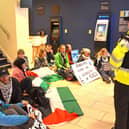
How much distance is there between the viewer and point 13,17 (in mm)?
6070

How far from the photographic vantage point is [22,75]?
368 centimetres

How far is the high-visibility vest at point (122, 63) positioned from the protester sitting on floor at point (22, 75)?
6.33 ft

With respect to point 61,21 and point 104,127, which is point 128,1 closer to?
point 61,21

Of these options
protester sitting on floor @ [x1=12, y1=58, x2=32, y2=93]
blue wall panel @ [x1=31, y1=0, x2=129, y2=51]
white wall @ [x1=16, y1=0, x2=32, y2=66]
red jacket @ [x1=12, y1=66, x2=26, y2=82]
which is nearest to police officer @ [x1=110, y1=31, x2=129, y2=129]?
protester sitting on floor @ [x1=12, y1=58, x2=32, y2=93]

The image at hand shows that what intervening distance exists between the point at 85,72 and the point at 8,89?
2550 millimetres

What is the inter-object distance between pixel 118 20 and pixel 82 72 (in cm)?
362

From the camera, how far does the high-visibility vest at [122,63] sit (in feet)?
6.13

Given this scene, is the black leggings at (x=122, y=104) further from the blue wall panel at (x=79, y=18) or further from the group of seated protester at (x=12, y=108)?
the blue wall panel at (x=79, y=18)

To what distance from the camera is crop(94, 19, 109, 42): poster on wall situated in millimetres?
7621

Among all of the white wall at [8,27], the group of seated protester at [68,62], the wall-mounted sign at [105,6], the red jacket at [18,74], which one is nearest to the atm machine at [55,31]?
the wall-mounted sign at [105,6]

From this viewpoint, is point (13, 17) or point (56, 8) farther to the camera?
point (56, 8)

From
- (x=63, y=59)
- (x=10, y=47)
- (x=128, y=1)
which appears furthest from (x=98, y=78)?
(x=128, y=1)

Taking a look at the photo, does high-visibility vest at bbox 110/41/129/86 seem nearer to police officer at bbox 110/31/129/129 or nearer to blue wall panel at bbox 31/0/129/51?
police officer at bbox 110/31/129/129

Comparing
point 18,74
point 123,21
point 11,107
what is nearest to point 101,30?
point 123,21
